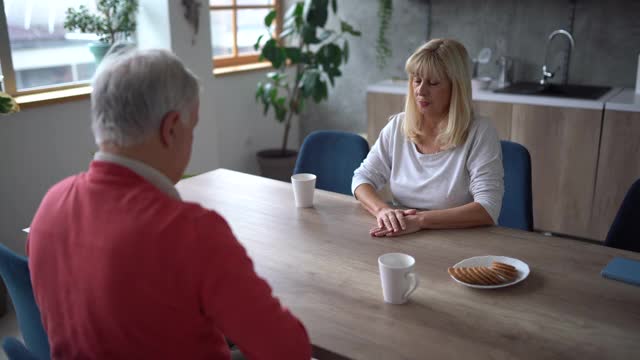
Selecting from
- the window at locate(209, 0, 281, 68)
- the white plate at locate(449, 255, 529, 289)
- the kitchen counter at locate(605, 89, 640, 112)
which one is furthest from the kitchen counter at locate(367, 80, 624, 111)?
the white plate at locate(449, 255, 529, 289)

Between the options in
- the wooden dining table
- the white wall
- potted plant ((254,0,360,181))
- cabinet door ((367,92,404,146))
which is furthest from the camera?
potted plant ((254,0,360,181))

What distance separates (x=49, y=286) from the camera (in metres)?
1.06

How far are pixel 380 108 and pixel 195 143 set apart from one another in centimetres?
123

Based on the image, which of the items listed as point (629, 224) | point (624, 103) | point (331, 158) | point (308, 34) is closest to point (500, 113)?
point (624, 103)

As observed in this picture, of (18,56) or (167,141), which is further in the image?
(18,56)

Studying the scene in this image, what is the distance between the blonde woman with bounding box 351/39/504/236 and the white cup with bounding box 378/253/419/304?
0.53 metres

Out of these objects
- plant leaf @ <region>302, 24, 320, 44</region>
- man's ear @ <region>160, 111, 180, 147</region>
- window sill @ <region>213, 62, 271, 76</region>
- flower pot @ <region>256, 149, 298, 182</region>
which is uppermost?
plant leaf @ <region>302, 24, 320, 44</region>

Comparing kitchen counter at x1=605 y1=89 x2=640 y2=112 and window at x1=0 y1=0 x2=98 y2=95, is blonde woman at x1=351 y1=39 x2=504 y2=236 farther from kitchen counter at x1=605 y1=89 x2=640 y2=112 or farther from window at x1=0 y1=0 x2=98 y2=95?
window at x1=0 y1=0 x2=98 y2=95

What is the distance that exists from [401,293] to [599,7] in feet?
10.1

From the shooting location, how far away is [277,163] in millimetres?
4402

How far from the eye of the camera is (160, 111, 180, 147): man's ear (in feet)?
3.30

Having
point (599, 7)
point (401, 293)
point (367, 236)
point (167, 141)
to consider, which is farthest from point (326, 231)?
point (599, 7)

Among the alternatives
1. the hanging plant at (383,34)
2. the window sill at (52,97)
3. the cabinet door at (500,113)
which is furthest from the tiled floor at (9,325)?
the hanging plant at (383,34)

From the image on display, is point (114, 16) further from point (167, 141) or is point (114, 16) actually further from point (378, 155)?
point (167, 141)
